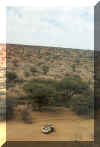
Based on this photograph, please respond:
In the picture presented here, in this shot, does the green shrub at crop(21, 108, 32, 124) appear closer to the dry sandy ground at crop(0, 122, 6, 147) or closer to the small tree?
the dry sandy ground at crop(0, 122, 6, 147)

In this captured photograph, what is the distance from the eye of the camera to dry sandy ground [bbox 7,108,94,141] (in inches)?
111

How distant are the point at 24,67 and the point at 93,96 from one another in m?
1.84

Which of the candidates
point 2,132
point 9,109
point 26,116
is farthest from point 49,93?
point 2,132

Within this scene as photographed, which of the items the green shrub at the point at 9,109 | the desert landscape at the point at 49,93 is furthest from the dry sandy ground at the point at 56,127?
the green shrub at the point at 9,109

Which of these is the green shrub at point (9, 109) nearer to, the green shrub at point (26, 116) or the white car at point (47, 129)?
the green shrub at point (26, 116)

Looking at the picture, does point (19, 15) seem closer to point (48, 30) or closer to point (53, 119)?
point (48, 30)

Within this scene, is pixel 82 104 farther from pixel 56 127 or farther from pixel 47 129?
pixel 47 129

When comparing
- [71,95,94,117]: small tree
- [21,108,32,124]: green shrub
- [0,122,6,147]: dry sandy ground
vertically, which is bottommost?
[0,122,6,147]: dry sandy ground

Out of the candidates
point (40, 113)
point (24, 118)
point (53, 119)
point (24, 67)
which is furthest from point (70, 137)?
point (24, 67)

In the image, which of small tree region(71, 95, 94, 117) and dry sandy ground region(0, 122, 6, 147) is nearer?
dry sandy ground region(0, 122, 6, 147)

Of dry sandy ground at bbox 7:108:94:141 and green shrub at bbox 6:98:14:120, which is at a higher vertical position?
green shrub at bbox 6:98:14:120

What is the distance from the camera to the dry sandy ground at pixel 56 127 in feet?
9.26

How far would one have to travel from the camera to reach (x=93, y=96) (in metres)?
3.33

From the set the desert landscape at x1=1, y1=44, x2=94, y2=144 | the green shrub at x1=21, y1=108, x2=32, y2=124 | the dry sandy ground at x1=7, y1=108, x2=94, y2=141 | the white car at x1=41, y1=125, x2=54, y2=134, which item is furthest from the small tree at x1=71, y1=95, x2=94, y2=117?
the green shrub at x1=21, y1=108, x2=32, y2=124
